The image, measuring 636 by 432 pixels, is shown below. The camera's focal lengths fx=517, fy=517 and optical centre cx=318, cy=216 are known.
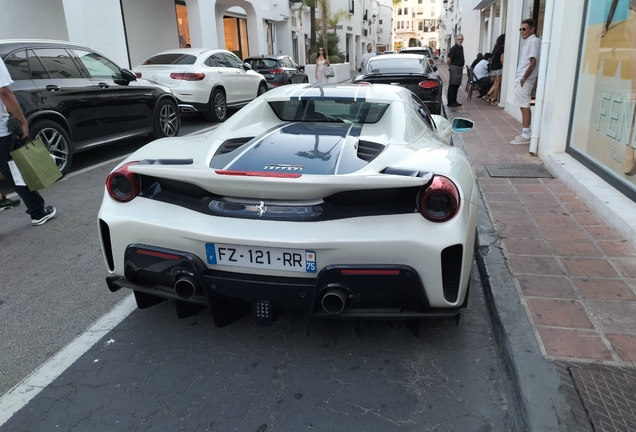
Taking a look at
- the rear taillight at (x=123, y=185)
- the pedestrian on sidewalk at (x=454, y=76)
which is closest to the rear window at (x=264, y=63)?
the pedestrian on sidewalk at (x=454, y=76)

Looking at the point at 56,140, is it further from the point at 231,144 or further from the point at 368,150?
the point at 368,150

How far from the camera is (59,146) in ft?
22.9

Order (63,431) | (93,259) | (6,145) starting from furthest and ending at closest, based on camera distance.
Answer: (6,145) < (93,259) < (63,431)

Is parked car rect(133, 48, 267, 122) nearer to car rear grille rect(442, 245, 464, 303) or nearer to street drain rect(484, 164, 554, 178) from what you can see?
street drain rect(484, 164, 554, 178)

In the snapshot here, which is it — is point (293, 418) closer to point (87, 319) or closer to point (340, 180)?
point (340, 180)

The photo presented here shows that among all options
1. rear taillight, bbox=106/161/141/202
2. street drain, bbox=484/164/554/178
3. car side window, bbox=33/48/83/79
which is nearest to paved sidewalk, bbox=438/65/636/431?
street drain, bbox=484/164/554/178

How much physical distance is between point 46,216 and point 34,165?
0.66 meters

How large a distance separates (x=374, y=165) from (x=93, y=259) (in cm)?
283

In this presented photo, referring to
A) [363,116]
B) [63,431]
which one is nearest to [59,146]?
[363,116]

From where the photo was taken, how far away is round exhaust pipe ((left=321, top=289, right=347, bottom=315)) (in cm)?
249

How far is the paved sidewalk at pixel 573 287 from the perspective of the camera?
2.46 meters

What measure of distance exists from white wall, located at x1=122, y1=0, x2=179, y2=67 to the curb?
55.2ft

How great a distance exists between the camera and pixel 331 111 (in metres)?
3.88

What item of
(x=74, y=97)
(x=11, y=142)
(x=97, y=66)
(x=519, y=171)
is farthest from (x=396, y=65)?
(x=11, y=142)
